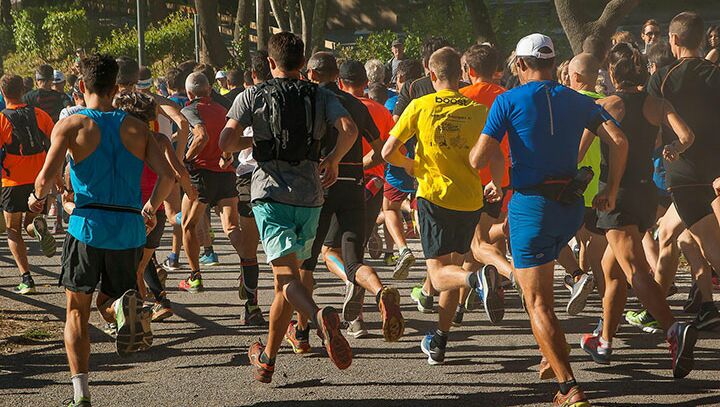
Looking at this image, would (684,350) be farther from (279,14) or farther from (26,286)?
(279,14)

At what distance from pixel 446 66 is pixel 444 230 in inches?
43.3

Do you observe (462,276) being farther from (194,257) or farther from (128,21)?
(128,21)

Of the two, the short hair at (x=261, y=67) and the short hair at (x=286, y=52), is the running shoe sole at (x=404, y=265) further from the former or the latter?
the short hair at (x=286, y=52)

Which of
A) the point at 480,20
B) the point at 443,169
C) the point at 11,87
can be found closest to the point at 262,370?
the point at 443,169

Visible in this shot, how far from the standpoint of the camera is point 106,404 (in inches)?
274

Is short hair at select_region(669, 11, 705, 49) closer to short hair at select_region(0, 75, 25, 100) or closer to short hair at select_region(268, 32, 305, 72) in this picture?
short hair at select_region(268, 32, 305, 72)

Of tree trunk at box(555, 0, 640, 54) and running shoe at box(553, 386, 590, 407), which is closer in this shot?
running shoe at box(553, 386, 590, 407)

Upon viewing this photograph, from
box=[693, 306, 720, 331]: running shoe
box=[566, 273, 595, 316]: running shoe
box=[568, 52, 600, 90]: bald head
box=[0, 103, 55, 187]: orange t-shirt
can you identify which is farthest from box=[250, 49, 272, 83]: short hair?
box=[693, 306, 720, 331]: running shoe

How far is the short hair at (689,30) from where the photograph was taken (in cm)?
879

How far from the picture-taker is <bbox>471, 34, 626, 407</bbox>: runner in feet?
21.7

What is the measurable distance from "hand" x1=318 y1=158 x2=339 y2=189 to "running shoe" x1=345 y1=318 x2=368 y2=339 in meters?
1.99

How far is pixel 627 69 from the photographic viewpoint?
26.2 ft

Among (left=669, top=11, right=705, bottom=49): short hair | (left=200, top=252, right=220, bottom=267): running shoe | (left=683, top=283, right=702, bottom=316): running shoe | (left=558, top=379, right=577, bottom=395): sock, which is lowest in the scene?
(left=200, top=252, right=220, bottom=267): running shoe

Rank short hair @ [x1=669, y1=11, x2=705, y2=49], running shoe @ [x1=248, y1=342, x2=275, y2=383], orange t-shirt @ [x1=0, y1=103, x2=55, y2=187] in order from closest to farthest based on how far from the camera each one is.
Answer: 1. running shoe @ [x1=248, y1=342, x2=275, y2=383]
2. short hair @ [x1=669, y1=11, x2=705, y2=49]
3. orange t-shirt @ [x1=0, y1=103, x2=55, y2=187]
